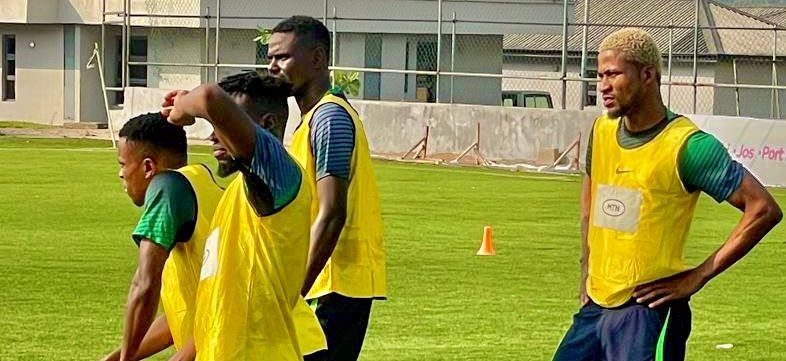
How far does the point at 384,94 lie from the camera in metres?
45.4

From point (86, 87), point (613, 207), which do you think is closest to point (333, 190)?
point (613, 207)

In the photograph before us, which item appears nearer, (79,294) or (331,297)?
(331,297)

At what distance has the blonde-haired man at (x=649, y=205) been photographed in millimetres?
5895

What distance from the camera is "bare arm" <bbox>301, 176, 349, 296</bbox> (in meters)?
5.96

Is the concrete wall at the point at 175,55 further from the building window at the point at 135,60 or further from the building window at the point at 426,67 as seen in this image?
the building window at the point at 426,67

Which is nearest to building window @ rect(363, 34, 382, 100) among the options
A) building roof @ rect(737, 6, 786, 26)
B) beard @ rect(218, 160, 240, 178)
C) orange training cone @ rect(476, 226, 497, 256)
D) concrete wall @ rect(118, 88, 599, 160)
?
concrete wall @ rect(118, 88, 599, 160)

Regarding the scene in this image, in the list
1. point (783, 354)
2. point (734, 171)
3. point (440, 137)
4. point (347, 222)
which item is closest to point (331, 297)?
point (347, 222)

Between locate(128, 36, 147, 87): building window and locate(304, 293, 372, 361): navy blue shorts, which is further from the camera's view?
locate(128, 36, 147, 87): building window

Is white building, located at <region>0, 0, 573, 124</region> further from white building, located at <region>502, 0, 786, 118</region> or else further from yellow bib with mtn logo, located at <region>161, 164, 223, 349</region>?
yellow bib with mtn logo, located at <region>161, 164, 223, 349</region>

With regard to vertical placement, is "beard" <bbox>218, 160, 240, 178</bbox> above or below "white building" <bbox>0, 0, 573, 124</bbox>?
below

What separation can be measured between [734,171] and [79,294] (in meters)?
7.80

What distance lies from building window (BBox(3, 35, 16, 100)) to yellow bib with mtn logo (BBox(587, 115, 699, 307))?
4722 cm

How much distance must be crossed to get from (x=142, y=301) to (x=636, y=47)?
2.11 meters

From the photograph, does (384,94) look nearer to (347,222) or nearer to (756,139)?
(756,139)
